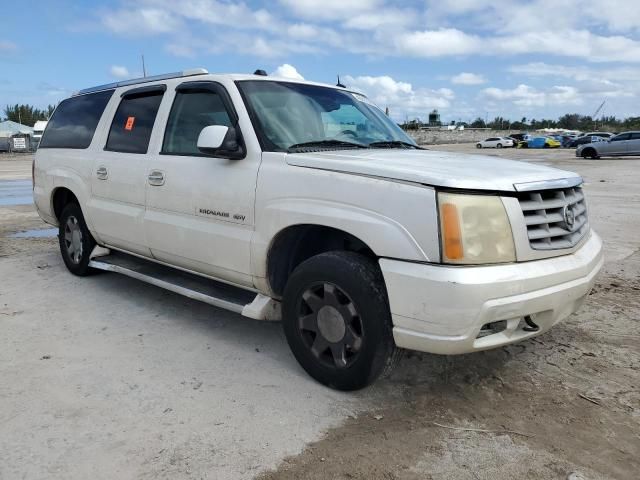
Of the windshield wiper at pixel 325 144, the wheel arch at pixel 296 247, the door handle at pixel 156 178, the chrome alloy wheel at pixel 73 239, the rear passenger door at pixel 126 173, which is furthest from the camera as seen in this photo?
the chrome alloy wheel at pixel 73 239

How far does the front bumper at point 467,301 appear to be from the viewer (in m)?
2.65

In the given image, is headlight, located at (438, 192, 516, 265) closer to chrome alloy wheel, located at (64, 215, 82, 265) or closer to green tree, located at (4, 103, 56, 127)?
chrome alloy wheel, located at (64, 215, 82, 265)

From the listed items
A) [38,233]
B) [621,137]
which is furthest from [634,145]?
[38,233]

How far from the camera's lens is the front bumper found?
265 centimetres

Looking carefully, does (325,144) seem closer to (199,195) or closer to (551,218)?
(199,195)

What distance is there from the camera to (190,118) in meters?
4.16

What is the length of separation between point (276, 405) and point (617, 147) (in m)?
30.8

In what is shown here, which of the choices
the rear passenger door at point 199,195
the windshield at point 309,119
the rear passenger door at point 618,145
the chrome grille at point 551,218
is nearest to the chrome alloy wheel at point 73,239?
the rear passenger door at point 199,195

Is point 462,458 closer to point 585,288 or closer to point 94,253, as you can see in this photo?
point 585,288

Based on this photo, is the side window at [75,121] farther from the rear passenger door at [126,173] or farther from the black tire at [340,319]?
the black tire at [340,319]

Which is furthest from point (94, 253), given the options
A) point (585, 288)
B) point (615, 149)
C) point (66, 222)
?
point (615, 149)

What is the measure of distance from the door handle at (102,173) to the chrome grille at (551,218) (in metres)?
3.47

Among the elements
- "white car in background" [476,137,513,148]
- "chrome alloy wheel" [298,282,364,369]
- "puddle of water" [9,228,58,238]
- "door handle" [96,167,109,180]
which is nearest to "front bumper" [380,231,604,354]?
"chrome alloy wheel" [298,282,364,369]

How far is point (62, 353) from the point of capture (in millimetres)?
3742
